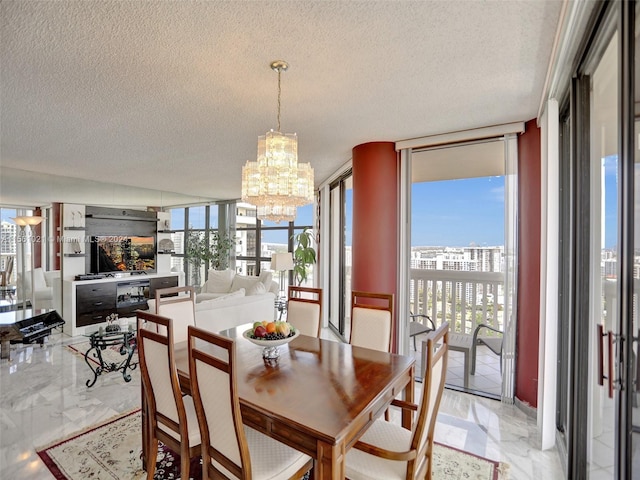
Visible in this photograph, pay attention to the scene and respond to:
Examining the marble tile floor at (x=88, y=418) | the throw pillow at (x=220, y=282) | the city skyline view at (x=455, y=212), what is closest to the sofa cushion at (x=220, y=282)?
the throw pillow at (x=220, y=282)

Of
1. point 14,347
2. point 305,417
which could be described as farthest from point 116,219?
point 305,417

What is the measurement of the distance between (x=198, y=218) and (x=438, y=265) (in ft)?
20.3

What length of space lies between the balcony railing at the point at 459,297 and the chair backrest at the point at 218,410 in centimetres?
262

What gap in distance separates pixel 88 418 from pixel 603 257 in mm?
3798

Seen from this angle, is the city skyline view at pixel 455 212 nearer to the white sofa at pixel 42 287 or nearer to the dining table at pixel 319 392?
the dining table at pixel 319 392

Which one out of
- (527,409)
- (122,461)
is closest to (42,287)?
(122,461)

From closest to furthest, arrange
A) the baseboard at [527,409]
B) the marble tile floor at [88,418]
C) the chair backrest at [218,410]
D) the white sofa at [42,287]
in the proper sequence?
the chair backrest at [218,410]
the marble tile floor at [88,418]
the baseboard at [527,409]
the white sofa at [42,287]

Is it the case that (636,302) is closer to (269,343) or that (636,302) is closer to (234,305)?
(269,343)

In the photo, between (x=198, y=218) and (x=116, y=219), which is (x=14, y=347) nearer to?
(x=116, y=219)

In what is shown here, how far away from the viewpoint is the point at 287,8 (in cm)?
150

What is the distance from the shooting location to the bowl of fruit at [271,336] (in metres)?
2.01

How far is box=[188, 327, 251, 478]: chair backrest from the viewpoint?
1389mm

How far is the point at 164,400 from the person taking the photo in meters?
1.80

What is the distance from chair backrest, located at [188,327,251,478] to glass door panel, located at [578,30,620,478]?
1.50 metres
